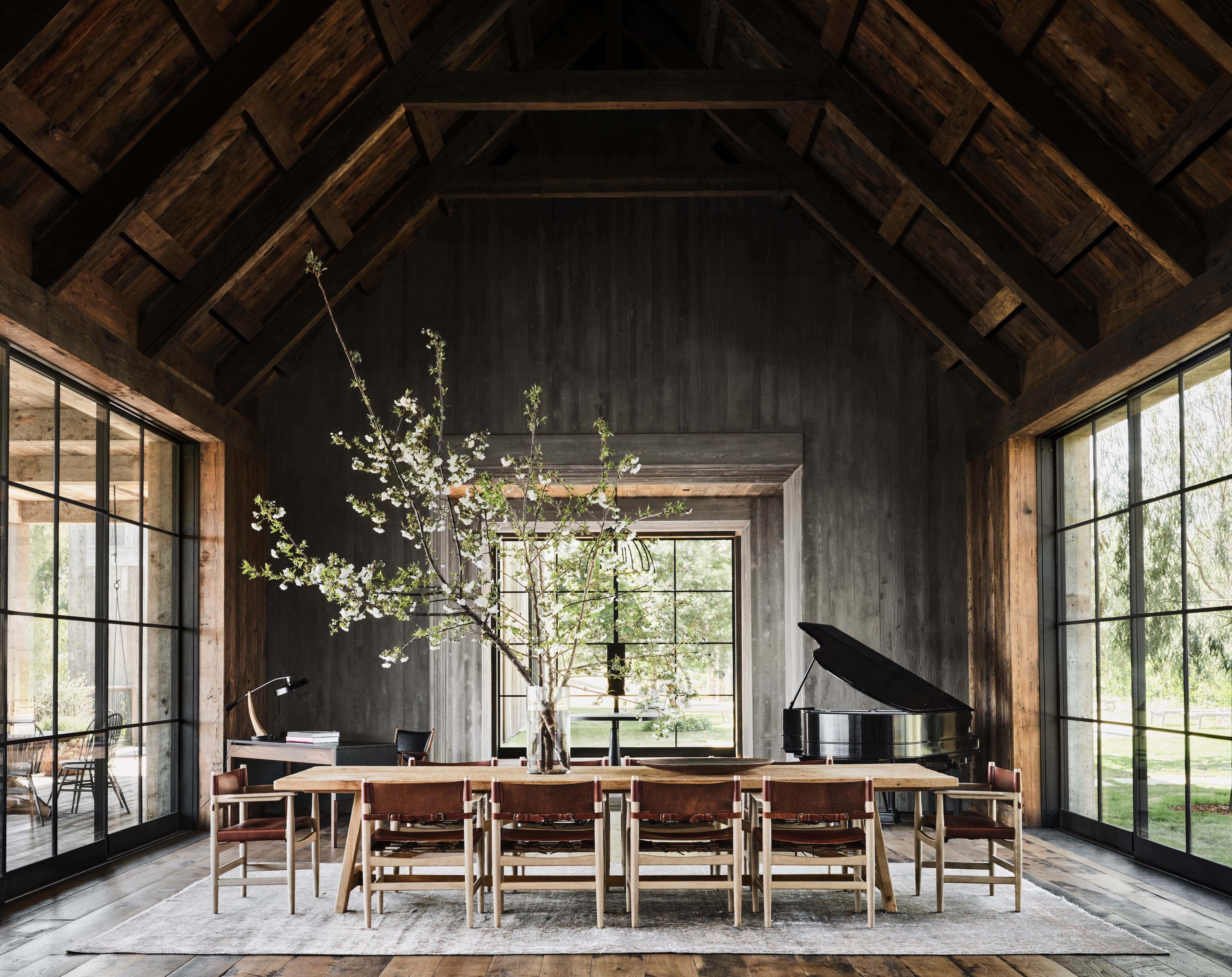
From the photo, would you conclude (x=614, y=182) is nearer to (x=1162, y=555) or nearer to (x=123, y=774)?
(x=1162, y=555)

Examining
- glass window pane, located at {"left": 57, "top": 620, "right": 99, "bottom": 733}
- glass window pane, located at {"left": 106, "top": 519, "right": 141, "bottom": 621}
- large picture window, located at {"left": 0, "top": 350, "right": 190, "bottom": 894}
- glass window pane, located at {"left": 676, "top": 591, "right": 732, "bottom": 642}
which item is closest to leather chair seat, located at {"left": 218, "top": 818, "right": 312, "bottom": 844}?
large picture window, located at {"left": 0, "top": 350, "right": 190, "bottom": 894}

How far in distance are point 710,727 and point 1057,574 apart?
5.53m

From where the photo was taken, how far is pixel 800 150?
8523mm

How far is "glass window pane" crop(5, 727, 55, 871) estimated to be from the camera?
595cm

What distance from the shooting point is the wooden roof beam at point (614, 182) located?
883cm

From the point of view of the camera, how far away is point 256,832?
5.72m

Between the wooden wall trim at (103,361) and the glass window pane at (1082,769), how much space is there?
21.5 feet

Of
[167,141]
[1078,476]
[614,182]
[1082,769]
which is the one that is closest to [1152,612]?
[1078,476]

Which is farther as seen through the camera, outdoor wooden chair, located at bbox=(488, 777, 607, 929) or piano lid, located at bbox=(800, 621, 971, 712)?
piano lid, located at bbox=(800, 621, 971, 712)

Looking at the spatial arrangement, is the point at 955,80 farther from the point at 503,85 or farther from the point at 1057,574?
the point at 1057,574

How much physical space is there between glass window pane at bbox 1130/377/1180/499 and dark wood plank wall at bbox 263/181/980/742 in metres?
2.50

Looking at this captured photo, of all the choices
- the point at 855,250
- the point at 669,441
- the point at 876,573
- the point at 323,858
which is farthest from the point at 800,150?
the point at 323,858

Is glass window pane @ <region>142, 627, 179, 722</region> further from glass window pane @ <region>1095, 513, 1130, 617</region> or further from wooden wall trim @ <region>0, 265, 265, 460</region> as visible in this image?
glass window pane @ <region>1095, 513, 1130, 617</region>

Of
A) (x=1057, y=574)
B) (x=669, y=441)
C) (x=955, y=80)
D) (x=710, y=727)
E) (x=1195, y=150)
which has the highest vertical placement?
(x=955, y=80)
